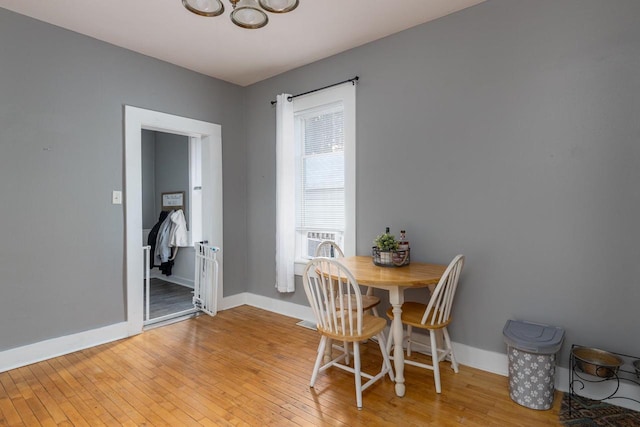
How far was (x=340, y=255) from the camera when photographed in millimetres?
3207

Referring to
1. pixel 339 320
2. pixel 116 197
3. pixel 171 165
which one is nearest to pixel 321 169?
pixel 339 320

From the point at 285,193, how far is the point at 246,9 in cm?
191

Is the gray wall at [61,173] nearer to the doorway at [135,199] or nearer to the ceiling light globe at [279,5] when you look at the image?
the doorway at [135,199]

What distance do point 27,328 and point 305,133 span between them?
9.93 feet

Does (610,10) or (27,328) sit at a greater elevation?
(610,10)

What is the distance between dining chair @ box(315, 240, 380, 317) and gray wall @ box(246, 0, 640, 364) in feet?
0.90

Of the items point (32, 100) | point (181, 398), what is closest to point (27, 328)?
point (181, 398)

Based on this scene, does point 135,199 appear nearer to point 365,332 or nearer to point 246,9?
point 246,9

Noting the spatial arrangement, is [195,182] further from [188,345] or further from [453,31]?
[453,31]

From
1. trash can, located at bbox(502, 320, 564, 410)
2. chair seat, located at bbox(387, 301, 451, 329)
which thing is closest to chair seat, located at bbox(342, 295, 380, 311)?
chair seat, located at bbox(387, 301, 451, 329)

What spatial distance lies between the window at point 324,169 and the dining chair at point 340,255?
10 cm

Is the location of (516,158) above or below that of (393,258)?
above

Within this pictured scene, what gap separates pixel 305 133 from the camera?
12.1ft

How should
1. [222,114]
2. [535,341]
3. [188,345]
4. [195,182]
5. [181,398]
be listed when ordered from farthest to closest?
[195,182] < [222,114] < [188,345] < [181,398] < [535,341]
